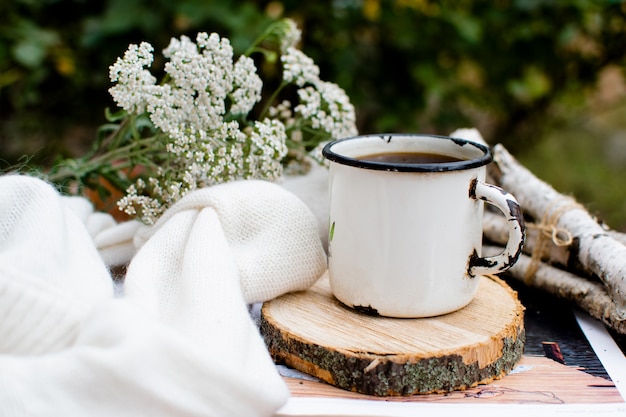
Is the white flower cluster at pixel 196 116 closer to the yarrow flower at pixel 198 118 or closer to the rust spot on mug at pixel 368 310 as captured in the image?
the yarrow flower at pixel 198 118

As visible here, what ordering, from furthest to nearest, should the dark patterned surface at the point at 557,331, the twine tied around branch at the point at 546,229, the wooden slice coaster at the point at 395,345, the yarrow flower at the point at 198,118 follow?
the twine tied around branch at the point at 546,229 → the yarrow flower at the point at 198,118 → the dark patterned surface at the point at 557,331 → the wooden slice coaster at the point at 395,345

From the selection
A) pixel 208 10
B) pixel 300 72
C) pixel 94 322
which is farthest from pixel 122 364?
pixel 208 10

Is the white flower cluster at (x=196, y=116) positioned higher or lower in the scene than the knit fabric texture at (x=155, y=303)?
higher

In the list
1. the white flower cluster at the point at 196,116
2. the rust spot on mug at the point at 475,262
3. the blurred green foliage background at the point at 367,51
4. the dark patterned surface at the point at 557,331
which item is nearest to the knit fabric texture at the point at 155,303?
the white flower cluster at the point at 196,116

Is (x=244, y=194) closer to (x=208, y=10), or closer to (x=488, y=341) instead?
(x=488, y=341)

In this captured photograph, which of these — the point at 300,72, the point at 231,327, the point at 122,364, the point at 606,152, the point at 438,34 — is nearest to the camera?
the point at 122,364

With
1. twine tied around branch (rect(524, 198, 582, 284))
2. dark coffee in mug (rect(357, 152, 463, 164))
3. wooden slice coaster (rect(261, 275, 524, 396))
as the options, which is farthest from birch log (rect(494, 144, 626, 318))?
dark coffee in mug (rect(357, 152, 463, 164))

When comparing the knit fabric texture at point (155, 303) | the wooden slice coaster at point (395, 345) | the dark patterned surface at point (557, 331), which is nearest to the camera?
the knit fabric texture at point (155, 303)
